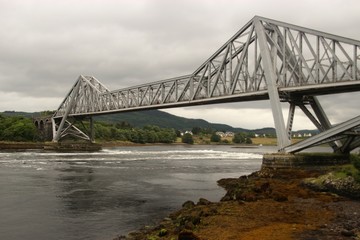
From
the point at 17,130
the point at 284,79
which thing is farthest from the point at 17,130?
the point at 284,79

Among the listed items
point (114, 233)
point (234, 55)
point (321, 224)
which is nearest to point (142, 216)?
point (114, 233)

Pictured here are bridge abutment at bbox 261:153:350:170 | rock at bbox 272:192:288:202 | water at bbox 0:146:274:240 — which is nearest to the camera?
water at bbox 0:146:274:240

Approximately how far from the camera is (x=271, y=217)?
22000mm

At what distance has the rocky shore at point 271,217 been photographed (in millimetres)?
18078

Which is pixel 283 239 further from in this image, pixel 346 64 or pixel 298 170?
pixel 346 64

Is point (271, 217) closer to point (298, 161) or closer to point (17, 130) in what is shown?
point (298, 161)

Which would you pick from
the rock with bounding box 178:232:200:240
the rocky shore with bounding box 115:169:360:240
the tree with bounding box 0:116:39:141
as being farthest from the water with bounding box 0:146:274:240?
the tree with bounding box 0:116:39:141

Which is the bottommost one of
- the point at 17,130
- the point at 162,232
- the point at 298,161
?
the point at 162,232

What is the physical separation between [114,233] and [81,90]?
124023 mm

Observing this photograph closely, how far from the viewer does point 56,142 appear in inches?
5285

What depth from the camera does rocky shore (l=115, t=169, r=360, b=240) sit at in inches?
712

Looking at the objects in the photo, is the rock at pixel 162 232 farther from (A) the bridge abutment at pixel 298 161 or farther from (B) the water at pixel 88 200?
(A) the bridge abutment at pixel 298 161

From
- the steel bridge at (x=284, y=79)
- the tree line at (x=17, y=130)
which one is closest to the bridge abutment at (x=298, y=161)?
the steel bridge at (x=284, y=79)

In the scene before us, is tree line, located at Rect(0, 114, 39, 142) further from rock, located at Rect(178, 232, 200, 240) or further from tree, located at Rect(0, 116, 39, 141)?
rock, located at Rect(178, 232, 200, 240)
